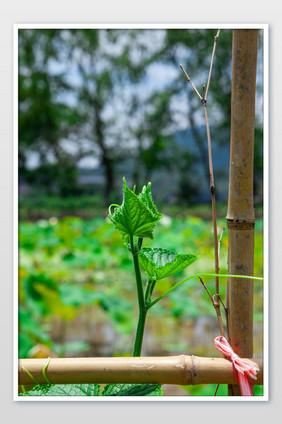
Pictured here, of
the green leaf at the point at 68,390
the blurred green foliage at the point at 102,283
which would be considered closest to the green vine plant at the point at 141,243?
the green leaf at the point at 68,390

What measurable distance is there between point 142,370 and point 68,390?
13 cm

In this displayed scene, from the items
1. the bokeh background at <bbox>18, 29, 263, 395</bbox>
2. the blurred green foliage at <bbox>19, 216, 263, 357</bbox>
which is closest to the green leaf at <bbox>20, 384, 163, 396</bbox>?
the bokeh background at <bbox>18, 29, 263, 395</bbox>

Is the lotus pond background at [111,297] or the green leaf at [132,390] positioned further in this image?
the lotus pond background at [111,297]

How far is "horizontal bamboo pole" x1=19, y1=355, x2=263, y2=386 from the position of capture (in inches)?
19.1

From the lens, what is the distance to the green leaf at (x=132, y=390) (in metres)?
0.51

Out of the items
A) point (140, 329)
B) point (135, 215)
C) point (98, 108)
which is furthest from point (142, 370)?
point (98, 108)

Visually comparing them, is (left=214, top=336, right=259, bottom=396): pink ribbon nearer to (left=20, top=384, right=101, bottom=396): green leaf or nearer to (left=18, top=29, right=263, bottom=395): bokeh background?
(left=20, top=384, right=101, bottom=396): green leaf

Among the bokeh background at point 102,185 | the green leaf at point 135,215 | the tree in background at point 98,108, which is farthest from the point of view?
the tree in background at point 98,108

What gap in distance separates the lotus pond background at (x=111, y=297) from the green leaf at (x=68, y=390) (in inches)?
40.3

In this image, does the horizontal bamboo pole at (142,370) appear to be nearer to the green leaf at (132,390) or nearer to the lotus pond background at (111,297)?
the green leaf at (132,390)

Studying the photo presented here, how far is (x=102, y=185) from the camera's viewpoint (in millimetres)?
2229

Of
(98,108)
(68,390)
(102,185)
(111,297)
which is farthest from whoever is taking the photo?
(98,108)

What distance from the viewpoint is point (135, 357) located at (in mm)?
493

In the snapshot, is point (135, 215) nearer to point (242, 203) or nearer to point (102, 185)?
point (242, 203)
